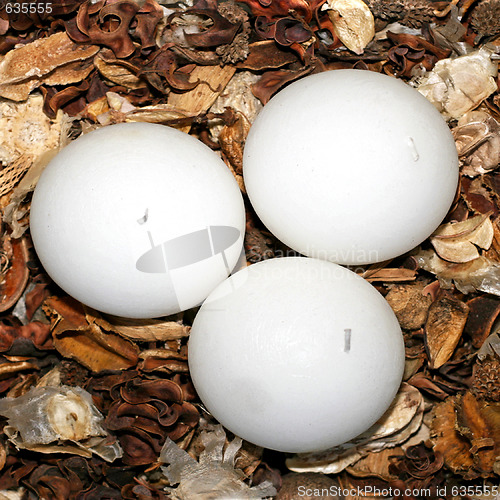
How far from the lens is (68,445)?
116cm

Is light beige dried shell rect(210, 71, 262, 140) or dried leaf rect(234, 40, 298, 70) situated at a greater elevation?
dried leaf rect(234, 40, 298, 70)

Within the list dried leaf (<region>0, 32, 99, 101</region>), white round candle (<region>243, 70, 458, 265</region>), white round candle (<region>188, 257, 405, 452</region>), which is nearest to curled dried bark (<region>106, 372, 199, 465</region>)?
white round candle (<region>188, 257, 405, 452</region>)

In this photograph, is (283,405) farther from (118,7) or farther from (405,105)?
(118,7)

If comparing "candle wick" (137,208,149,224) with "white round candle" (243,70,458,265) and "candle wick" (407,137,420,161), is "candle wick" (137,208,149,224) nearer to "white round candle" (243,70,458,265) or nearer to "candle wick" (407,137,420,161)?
"white round candle" (243,70,458,265)

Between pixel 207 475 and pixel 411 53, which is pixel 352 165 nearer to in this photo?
pixel 411 53

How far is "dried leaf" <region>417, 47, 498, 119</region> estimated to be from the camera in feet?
4.08

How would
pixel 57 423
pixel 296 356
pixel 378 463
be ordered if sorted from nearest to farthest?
pixel 296 356
pixel 57 423
pixel 378 463

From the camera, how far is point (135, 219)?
0.95 meters

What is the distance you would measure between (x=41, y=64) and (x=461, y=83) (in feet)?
2.70

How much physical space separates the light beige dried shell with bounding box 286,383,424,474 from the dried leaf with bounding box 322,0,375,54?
678 mm

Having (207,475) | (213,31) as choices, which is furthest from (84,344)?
(213,31)

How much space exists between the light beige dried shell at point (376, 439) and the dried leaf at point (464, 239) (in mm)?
267

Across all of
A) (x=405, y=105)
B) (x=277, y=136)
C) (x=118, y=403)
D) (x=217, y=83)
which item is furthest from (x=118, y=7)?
(x=118, y=403)

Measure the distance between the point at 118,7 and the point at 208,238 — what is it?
538 millimetres
